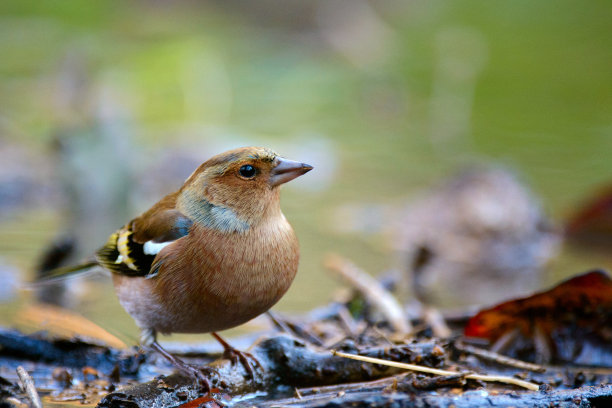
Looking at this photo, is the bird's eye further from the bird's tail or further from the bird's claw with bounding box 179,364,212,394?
the bird's tail

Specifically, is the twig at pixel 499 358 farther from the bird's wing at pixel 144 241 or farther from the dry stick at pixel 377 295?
the bird's wing at pixel 144 241

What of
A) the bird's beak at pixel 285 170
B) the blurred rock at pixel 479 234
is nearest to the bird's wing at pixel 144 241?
the bird's beak at pixel 285 170

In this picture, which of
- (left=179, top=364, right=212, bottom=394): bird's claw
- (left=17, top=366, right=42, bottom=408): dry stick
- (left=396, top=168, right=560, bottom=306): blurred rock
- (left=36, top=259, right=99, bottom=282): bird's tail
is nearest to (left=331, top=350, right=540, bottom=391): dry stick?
(left=179, top=364, right=212, bottom=394): bird's claw

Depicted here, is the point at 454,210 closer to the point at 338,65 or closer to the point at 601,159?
the point at 601,159

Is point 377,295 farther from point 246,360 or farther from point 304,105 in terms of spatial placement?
point 304,105

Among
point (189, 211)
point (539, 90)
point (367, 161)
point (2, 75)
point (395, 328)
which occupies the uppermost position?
point (539, 90)

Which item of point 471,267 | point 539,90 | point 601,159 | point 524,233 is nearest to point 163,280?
point 471,267

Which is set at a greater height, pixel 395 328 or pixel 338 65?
pixel 338 65
